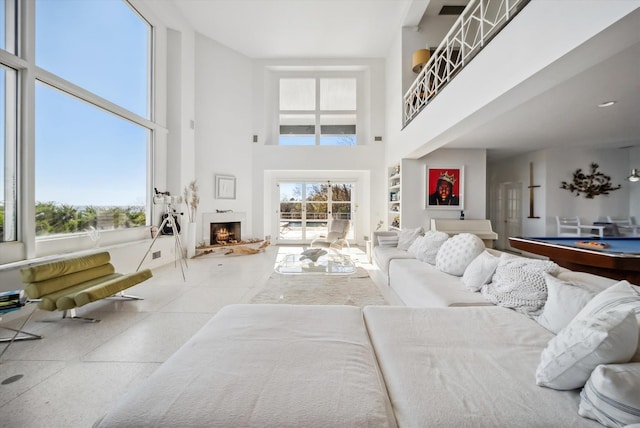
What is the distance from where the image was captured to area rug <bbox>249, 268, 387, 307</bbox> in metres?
3.18

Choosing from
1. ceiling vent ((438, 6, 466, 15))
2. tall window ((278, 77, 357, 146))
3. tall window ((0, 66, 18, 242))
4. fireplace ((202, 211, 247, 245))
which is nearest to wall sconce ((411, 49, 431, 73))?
ceiling vent ((438, 6, 466, 15))

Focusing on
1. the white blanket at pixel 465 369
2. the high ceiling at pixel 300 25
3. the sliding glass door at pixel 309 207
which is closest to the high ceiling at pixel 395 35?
the high ceiling at pixel 300 25

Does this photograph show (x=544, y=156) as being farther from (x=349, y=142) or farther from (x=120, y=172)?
(x=120, y=172)

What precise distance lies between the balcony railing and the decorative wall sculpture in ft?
12.5

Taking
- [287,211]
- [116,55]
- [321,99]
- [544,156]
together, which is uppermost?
[321,99]

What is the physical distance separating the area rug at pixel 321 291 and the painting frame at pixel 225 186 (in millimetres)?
3209

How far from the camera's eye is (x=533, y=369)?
113 centimetres

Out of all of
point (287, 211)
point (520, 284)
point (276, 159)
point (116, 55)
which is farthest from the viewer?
point (287, 211)

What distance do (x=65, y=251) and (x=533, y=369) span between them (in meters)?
4.82

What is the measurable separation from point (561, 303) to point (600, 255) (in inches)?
73.2

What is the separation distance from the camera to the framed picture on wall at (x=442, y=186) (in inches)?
216

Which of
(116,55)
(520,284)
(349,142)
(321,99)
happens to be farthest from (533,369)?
(321,99)

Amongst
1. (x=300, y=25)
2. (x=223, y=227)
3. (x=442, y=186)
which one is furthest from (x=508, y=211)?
(x=223, y=227)

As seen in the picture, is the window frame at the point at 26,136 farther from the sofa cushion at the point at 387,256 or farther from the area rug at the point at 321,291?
the sofa cushion at the point at 387,256
